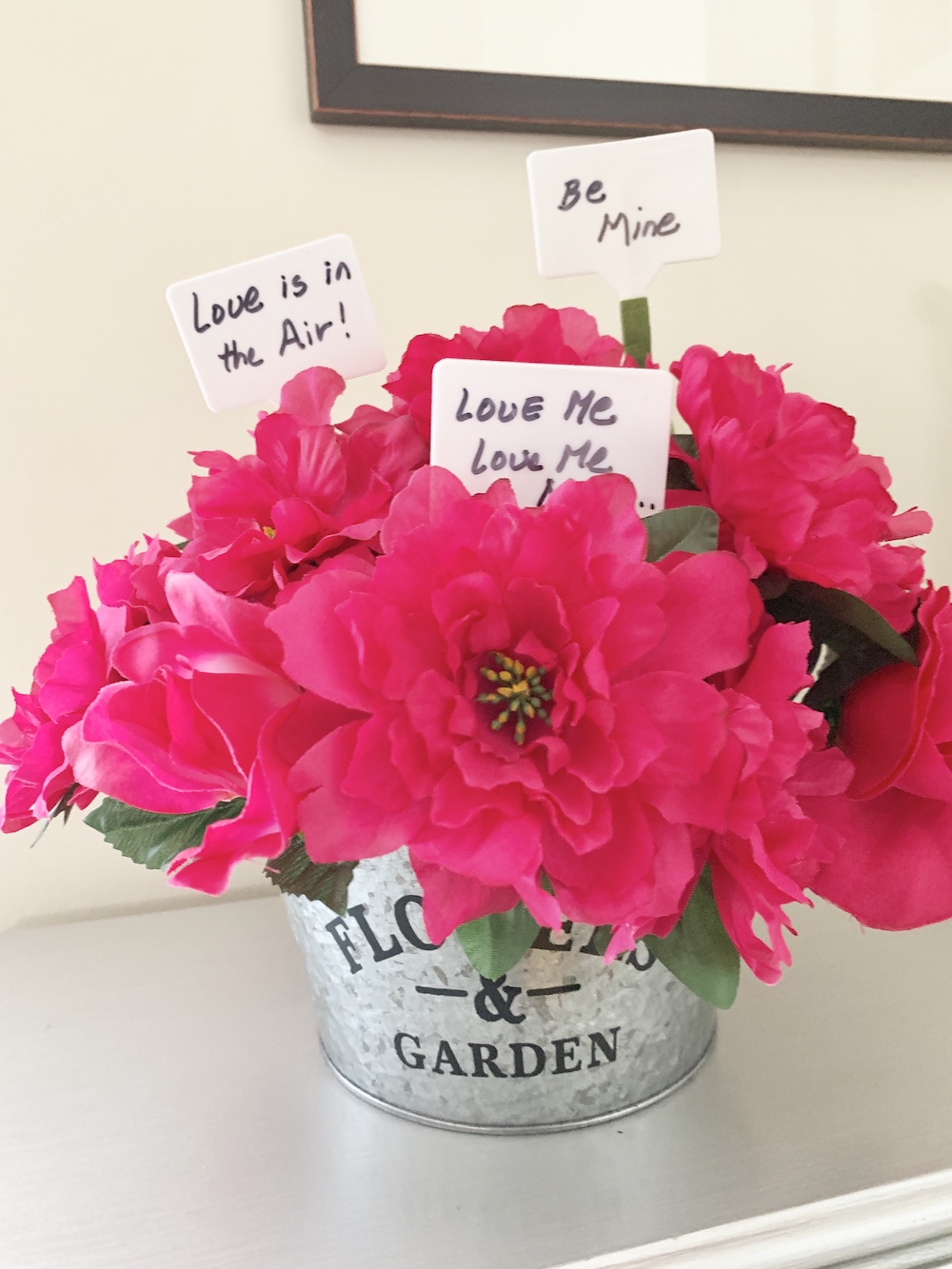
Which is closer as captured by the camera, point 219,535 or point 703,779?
point 703,779

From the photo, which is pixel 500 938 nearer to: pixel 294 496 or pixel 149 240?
pixel 294 496

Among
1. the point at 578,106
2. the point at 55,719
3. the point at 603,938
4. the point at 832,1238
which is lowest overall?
the point at 832,1238

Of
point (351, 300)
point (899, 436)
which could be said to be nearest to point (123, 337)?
point (351, 300)

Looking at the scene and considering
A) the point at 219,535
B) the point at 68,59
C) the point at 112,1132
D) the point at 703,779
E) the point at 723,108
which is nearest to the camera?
the point at 703,779

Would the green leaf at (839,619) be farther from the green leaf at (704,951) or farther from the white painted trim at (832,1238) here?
the white painted trim at (832,1238)

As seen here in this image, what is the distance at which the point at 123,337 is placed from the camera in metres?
0.76

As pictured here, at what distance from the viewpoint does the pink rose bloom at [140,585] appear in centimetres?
41

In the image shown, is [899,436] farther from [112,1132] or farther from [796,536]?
[112,1132]

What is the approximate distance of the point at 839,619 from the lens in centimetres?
39

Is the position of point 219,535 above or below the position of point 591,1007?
above

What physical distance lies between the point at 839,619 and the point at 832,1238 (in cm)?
30

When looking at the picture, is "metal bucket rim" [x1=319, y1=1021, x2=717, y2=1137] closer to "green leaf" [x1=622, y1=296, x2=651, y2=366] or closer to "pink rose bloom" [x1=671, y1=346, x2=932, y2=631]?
"pink rose bloom" [x1=671, y1=346, x2=932, y2=631]

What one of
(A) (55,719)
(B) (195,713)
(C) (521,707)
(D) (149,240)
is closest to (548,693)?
(C) (521,707)

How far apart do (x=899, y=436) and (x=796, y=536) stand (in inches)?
27.0
